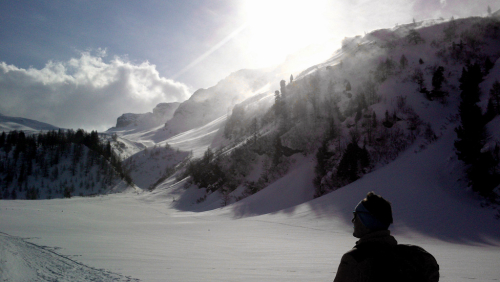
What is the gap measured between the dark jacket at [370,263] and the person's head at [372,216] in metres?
0.11

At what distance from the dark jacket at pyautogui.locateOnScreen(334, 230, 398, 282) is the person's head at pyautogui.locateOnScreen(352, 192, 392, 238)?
0.37 ft

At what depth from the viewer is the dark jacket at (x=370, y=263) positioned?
6.30 ft

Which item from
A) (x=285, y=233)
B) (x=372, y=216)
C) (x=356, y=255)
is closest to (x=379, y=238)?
(x=372, y=216)

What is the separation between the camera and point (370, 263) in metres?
1.94

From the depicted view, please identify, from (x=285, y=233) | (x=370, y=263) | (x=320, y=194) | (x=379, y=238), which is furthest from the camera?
(x=320, y=194)

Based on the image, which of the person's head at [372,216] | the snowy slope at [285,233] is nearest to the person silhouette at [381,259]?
the person's head at [372,216]

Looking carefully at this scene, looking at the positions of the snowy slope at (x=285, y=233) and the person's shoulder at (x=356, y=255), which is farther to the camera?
the snowy slope at (x=285, y=233)

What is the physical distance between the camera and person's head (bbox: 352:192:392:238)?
2215mm

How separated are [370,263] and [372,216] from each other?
43cm

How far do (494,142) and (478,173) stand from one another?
272cm

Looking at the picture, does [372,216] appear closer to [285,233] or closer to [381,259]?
[381,259]

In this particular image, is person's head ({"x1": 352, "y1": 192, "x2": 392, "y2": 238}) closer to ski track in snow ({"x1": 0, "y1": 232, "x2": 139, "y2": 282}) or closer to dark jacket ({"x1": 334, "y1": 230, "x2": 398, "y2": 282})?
dark jacket ({"x1": 334, "y1": 230, "x2": 398, "y2": 282})

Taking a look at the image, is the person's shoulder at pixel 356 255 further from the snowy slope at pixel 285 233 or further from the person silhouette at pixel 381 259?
the snowy slope at pixel 285 233

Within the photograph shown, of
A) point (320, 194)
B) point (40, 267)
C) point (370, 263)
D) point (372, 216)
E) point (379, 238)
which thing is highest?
point (372, 216)
